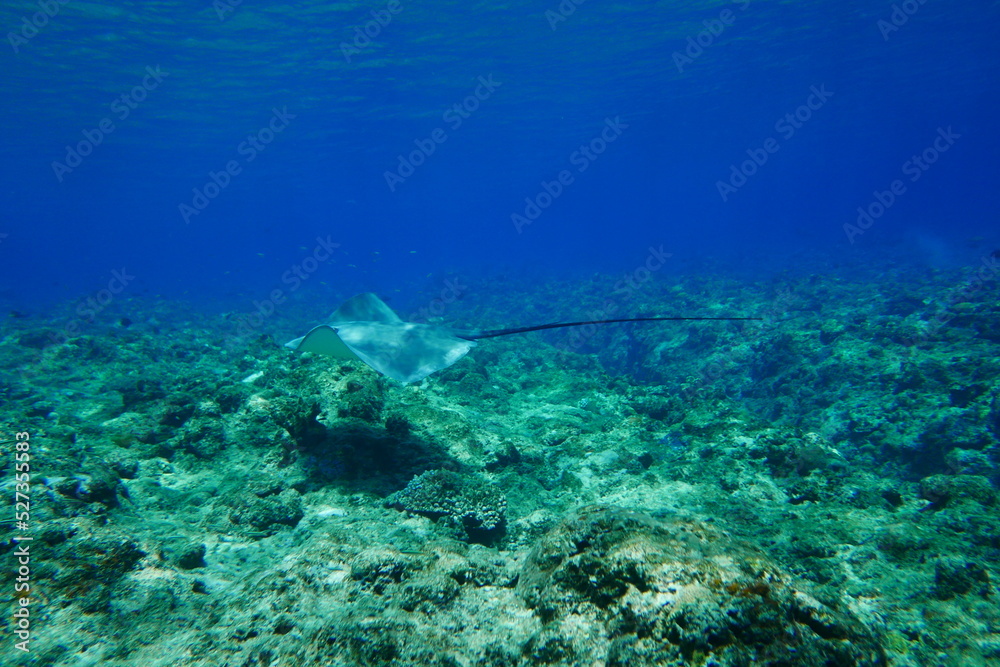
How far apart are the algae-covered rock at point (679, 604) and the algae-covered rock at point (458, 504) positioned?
1662 mm

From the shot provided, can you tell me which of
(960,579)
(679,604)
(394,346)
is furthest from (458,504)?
(960,579)

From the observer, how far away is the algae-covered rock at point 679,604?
1.68 m

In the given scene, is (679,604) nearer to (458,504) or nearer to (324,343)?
(458,504)

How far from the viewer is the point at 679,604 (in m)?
1.82

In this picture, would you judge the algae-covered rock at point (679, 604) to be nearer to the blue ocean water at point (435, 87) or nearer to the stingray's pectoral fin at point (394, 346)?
the stingray's pectoral fin at point (394, 346)

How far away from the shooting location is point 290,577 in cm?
256

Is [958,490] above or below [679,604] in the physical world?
A: above

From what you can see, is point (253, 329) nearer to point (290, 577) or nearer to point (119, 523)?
point (119, 523)

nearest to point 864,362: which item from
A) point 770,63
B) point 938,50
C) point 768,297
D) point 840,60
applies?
point 768,297

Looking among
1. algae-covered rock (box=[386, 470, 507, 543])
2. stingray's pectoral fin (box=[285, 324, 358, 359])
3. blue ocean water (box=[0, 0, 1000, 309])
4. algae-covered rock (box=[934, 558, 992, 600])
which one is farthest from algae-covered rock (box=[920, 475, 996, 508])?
blue ocean water (box=[0, 0, 1000, 309])

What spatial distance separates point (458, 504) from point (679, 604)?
8.35ft

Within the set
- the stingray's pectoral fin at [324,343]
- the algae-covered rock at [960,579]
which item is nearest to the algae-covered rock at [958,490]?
the algae-covered rock at [960,579]

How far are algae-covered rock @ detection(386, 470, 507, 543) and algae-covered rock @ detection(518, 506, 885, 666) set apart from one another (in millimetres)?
1662

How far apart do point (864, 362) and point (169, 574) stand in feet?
39.9
